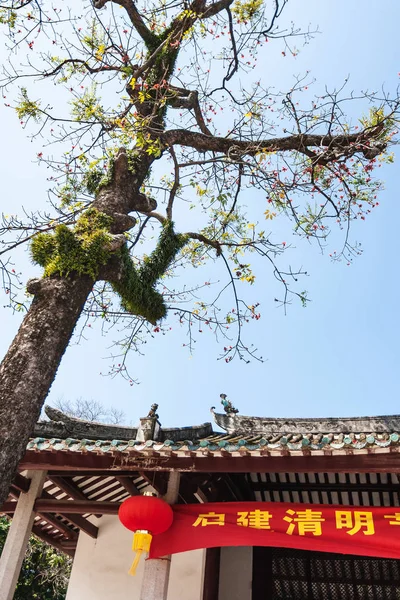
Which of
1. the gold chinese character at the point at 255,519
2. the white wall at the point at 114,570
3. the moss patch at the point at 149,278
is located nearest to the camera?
the gold chinese character at the point at 255,519

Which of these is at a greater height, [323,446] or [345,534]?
[323,446]

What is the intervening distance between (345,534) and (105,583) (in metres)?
4.16

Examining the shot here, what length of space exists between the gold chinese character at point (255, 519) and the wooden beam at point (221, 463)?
0.50 m

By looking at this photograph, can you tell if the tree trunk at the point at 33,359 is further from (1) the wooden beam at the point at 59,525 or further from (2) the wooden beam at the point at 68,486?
(1) the wooden beam at the point at 59,525

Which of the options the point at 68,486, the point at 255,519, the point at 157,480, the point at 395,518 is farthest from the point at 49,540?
the point at 395,518

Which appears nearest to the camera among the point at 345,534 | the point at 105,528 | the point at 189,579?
the point at 345,534

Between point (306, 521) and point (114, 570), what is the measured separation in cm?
374

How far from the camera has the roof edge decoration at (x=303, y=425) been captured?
8867 mm

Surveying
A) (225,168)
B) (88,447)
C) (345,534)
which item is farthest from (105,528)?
(225,168)

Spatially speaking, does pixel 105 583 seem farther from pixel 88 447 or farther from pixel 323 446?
pixel 323 446

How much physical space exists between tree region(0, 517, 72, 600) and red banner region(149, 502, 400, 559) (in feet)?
35.6

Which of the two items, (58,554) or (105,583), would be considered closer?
(105,583)

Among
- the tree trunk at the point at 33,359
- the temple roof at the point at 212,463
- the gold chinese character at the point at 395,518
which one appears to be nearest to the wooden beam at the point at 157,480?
the temple roof at the point at 212,463

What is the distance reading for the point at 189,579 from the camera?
669 cm
